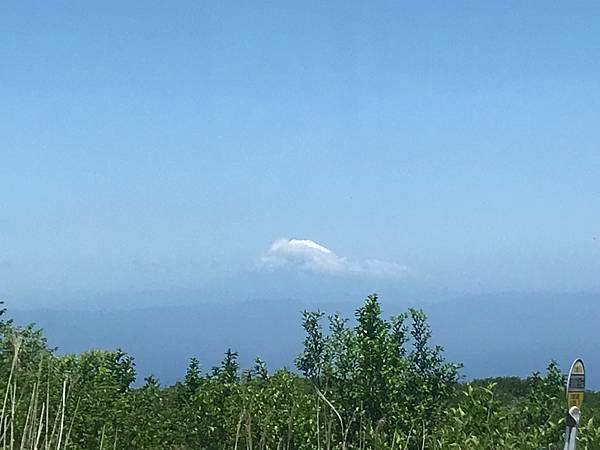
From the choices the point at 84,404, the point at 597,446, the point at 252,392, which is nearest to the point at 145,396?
the point at 84,404

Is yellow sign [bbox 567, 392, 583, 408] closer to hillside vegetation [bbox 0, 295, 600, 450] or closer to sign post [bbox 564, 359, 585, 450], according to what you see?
sign post [bbox 564, 359, 585, 450]

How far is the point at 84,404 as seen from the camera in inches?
348

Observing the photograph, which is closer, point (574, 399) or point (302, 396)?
point (574, 399)

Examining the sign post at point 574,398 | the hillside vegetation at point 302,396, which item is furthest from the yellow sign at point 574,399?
the hillside vegetation at point 302,396

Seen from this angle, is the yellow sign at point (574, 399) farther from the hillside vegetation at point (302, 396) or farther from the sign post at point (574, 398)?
the hillside vegetation at point (302, 396)

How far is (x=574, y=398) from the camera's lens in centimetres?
466

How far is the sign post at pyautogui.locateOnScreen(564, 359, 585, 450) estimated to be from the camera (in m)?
4.59

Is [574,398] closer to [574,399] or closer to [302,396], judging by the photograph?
[574,399]

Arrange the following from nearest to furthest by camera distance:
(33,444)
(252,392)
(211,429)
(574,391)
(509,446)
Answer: (574,391)
(33,444)
(509,446)
(252,392)
(211,429)

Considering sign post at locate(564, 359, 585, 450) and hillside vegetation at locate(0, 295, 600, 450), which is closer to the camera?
sign post at locate(564, 359, 585, 450)

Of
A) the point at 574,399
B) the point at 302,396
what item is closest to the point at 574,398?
the point at 574,399

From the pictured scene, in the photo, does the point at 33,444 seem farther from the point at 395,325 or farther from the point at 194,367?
the point at 194,367

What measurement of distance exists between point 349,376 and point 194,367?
7.88 ft

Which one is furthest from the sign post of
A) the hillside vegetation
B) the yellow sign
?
the hillside vegetation
